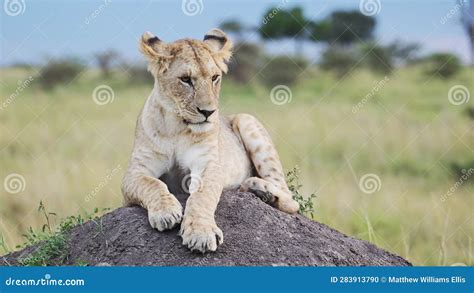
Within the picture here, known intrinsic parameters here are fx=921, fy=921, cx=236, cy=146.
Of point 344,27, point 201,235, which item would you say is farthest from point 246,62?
point 201,235

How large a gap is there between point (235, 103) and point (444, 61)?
17.1ft

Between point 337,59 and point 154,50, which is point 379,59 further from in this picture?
point 154,50

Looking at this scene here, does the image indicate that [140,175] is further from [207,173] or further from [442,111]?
[442,111]

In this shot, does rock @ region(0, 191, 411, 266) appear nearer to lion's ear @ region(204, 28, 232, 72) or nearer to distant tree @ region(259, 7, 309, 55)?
lion's ear @ region(204, 28, 232, 72)

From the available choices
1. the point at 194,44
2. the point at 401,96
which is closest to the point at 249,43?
the point at 401,96

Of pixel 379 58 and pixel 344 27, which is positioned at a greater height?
pixel 379 58

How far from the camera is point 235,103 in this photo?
1466 centimetres

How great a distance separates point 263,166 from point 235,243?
1.63m

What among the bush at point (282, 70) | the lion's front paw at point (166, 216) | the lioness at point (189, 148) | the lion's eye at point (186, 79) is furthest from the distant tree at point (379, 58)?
the lion's front paw at point (166, 216)

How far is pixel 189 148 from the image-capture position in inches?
290

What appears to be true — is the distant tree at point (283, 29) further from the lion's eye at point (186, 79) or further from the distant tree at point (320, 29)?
the lion's eye at point (186, 79)

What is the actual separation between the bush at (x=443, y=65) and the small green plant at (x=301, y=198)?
367 inches

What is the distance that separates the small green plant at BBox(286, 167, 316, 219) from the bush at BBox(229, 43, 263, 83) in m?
9.47

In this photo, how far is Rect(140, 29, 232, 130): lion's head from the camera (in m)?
6.99
